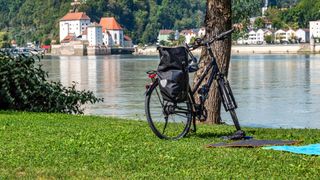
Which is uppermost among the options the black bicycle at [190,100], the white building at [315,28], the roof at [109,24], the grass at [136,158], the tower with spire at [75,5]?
the tower with spire at [75,5]

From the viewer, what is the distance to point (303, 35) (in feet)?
447

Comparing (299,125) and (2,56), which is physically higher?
→ (2,56)

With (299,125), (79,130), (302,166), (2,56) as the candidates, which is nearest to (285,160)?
(302,166)

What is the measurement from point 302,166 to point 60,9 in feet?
580

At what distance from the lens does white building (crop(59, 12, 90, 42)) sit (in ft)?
531

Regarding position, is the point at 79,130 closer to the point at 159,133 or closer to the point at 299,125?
the point at 159,133

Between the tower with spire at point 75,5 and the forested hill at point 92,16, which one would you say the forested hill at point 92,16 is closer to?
the forested hill at point 92,16

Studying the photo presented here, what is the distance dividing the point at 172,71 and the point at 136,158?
4.42 ft

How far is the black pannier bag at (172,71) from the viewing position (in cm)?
702

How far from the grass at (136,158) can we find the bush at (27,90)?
461 centimetres

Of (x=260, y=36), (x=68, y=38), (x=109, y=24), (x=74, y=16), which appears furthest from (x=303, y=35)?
(x=74, y=16)

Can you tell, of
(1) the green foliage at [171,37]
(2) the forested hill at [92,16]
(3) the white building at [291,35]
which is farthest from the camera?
(2) the forested hill at [92,16]

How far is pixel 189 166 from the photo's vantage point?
5652mm

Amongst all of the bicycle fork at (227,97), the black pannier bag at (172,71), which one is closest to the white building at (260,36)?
the bicycle fork at (227,97)
